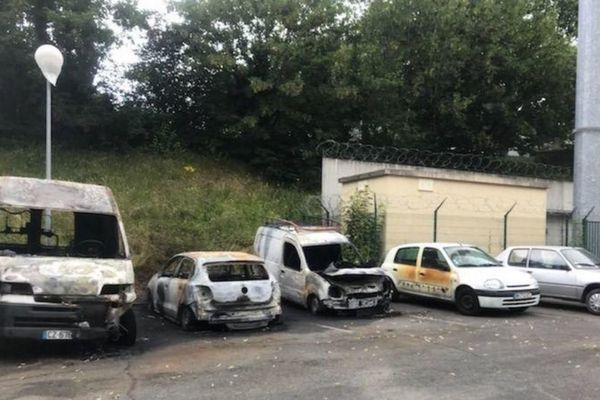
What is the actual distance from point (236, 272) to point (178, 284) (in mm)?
1121

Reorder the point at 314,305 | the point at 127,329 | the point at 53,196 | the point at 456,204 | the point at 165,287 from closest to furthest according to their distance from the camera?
the point at 127,329 < the point at 53,196 < the point at 165,287 < the point at 314,305 < the point at 456,204

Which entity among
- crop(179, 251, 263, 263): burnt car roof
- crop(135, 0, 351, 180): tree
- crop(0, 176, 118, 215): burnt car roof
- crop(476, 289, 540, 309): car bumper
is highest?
crop(135, 0, 351, 180): tree

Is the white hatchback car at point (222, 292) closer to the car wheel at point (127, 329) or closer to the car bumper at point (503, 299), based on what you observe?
the car wheel at point (127, 329)

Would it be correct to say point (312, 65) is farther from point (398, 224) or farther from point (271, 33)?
point (398, 224)

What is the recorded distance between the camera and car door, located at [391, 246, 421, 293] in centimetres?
1434

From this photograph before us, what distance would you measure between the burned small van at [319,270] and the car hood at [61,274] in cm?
484

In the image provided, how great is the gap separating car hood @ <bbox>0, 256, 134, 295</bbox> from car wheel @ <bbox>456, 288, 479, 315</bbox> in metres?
7.10

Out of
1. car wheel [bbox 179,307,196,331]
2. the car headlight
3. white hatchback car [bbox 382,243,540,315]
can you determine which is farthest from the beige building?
car wheel [bbox 179,307,196,331]

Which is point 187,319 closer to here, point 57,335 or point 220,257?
point 220,257

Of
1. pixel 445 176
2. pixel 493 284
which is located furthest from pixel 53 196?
pixel 445 176

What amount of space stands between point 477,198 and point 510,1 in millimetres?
14602

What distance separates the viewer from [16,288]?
8.23 meters

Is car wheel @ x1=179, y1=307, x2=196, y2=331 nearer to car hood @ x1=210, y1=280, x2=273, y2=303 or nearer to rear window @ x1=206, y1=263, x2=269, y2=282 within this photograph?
car hood @ x1=210, y1=280, x2=273, y2=303

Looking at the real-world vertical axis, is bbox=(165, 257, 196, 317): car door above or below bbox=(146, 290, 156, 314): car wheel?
above
